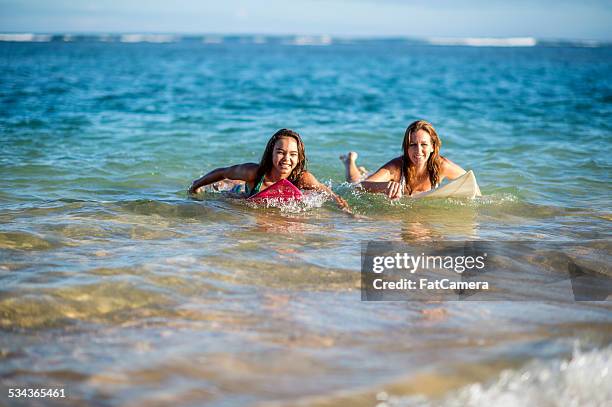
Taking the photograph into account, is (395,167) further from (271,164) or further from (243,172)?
(243,172)

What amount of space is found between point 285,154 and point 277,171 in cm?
32

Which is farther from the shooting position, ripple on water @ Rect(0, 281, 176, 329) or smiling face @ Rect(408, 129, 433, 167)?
smiling face @ Rect(408, 129, 433, 167)

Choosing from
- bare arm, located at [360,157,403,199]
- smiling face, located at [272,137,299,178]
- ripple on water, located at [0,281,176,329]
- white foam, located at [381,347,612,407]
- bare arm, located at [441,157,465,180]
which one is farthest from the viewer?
bare arm, located at [441,157,465,180]

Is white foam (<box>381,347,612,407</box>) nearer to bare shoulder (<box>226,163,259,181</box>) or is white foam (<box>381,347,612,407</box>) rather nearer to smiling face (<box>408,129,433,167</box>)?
smiling face (<box>408,129,433,167</box>)

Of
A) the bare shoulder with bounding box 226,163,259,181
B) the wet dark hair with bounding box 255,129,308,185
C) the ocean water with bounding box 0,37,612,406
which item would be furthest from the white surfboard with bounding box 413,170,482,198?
the bare shoulder with bounding box 226,163,259,181

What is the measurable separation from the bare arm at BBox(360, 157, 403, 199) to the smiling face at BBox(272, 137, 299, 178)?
95cm

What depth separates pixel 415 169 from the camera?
299 inches

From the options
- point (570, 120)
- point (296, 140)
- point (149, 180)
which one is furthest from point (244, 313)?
point (570, 120)

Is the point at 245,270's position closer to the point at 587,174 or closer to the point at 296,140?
the point at 296,140

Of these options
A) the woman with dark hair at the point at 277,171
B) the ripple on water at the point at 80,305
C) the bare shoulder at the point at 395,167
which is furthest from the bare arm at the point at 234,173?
the ripple on water at the point at 80,305

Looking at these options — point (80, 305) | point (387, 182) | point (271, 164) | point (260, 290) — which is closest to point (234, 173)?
point (271, 164)

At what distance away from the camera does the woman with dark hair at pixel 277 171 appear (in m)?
6.87

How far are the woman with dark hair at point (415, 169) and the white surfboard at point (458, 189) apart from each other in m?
0.27

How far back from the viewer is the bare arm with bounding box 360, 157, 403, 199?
23.3ft
